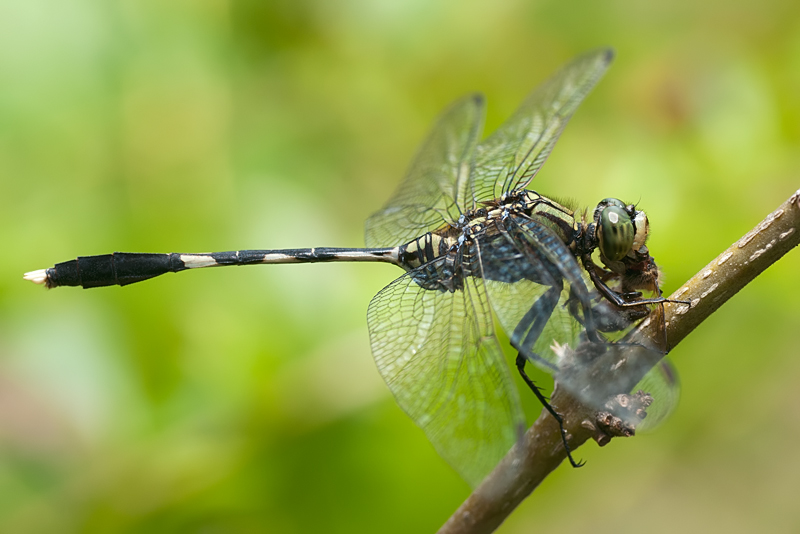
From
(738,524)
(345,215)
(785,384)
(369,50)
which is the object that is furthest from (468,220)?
(738,524)

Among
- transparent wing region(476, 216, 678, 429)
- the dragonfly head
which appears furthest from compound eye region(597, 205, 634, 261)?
transparent wing region(476, 216, 678, 429)

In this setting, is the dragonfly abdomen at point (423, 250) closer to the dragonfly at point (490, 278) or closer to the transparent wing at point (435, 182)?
the dragonfly at point (490, 278)

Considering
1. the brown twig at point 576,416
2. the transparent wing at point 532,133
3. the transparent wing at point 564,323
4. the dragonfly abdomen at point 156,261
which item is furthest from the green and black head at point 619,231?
the dragonfly abdomen at point 156,261

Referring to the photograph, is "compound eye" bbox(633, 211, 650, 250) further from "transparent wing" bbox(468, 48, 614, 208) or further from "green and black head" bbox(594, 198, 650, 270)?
"transparent wing" bbox(468, 48, 614, 208)

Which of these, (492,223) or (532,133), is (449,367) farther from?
(532,133)

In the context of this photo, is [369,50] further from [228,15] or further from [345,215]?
[345,215]

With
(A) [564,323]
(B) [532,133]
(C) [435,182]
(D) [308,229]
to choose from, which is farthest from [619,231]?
(D) [308,229]
